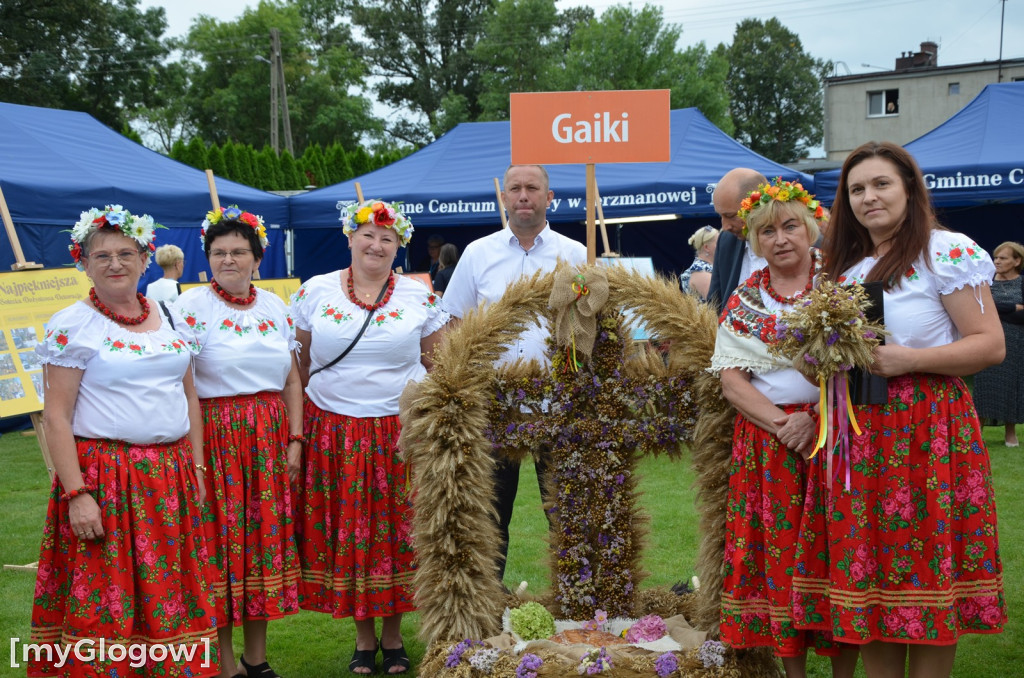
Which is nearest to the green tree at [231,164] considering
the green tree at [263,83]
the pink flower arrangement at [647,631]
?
the pink flower arrangement at [647,631]

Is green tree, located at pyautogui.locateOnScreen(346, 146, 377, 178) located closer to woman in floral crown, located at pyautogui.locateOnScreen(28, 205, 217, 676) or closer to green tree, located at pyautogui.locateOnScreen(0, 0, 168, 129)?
green tree, located at pyautogui.locateOnScreen(0, 0, 168, 129)

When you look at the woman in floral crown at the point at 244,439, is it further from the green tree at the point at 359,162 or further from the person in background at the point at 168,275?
the green tree at the point at 359,162

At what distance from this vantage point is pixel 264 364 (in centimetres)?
354

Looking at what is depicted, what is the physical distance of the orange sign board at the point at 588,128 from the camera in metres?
3.49

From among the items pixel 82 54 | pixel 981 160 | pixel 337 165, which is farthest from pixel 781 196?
pixel 82 54

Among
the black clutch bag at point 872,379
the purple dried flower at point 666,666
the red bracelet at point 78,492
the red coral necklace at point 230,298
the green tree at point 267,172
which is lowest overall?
the purple dried flower at point 666,666

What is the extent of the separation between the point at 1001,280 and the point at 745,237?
576 centimetres

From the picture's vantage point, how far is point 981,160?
32.8 feet

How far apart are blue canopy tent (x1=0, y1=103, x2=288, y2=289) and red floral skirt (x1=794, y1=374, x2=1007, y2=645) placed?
8.06 m

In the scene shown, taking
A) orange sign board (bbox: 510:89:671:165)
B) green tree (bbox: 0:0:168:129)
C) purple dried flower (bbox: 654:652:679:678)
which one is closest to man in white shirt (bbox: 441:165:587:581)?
orange sign board (bbox: 510:89:671:165)

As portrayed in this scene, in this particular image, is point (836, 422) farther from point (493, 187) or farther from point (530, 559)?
point (493, 187)

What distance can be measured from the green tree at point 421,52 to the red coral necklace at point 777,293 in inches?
1622

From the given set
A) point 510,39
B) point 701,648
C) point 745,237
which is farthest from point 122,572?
point 510,39

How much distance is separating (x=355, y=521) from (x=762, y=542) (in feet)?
5.22
